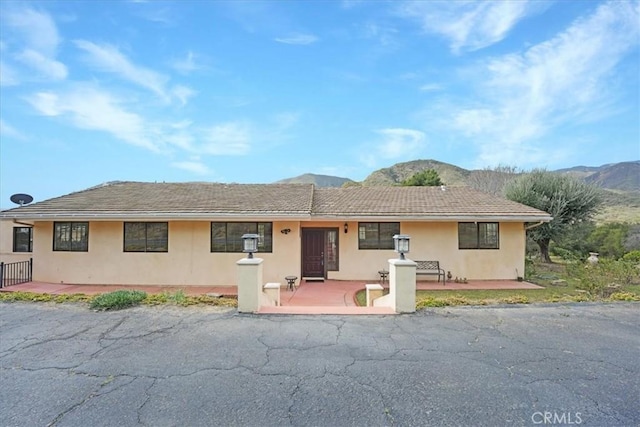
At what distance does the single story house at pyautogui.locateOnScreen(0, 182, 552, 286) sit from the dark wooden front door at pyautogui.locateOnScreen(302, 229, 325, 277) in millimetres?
39

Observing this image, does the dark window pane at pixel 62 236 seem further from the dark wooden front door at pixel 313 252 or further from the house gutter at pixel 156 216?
the dark wooden front door at pixel 313 252

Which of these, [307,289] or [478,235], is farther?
[478,235]

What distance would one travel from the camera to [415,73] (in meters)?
15.0

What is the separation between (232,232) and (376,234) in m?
5.39

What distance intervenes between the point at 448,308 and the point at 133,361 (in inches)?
214

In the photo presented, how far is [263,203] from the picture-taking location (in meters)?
11.9

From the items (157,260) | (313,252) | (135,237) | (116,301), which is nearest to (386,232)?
(313,252)

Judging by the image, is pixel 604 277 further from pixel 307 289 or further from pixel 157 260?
pixel 157 260

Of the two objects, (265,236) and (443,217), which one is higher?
(443,217)

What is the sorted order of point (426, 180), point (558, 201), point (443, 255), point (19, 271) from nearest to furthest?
point (19, 271), point (443, 255), point (558, 201), point (426, 180)

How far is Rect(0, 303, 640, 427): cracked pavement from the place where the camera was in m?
2.96

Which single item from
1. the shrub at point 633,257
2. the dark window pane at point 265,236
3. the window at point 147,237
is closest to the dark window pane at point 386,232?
the dark window pane at point 265,236

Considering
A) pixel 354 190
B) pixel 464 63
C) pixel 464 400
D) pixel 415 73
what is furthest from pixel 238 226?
pixel 464 63

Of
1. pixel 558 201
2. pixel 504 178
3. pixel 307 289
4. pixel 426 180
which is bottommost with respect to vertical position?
pixel 307 289
